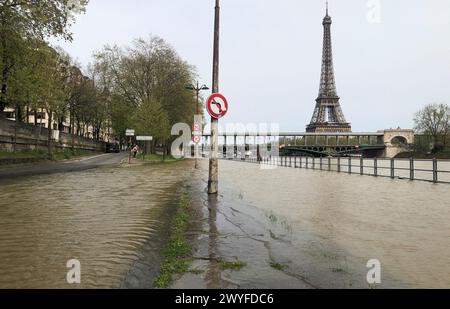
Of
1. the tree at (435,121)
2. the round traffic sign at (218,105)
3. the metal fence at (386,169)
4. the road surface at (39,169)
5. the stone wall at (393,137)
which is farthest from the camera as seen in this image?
the stone wall at (393,137)

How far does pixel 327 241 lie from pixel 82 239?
3.80m

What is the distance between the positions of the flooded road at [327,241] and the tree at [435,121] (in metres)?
85.4

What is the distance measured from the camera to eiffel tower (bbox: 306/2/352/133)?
12812 centimetres

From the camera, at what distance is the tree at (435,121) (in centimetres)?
8712

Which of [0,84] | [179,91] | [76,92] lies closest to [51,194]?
[0,84]

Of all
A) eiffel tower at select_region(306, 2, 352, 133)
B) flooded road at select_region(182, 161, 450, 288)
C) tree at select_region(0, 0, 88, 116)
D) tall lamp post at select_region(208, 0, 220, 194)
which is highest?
eiffel tower at select_region(306, 2, 352, 133)

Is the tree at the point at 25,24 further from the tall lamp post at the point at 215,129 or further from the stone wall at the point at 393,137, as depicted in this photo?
the stone wall at the point at 393,137

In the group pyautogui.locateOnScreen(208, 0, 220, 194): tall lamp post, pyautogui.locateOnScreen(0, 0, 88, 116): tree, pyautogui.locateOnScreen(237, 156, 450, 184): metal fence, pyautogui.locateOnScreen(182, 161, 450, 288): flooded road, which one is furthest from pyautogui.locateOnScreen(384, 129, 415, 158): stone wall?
pyautogui.locateOnScreen(182, 161, 450, 288): flooded road

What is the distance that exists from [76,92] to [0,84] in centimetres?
2816

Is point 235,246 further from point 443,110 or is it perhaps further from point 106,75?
point 443,110

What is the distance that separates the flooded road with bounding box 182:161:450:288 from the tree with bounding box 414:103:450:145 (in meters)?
85.4

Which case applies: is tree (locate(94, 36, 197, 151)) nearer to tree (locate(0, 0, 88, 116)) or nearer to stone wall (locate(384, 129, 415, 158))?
tree (locate(0, 0, 88, 116))

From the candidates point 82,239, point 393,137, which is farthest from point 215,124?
point 393,137

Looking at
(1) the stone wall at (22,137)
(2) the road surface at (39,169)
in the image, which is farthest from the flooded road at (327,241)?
(1) the stone wall at (22,137)
